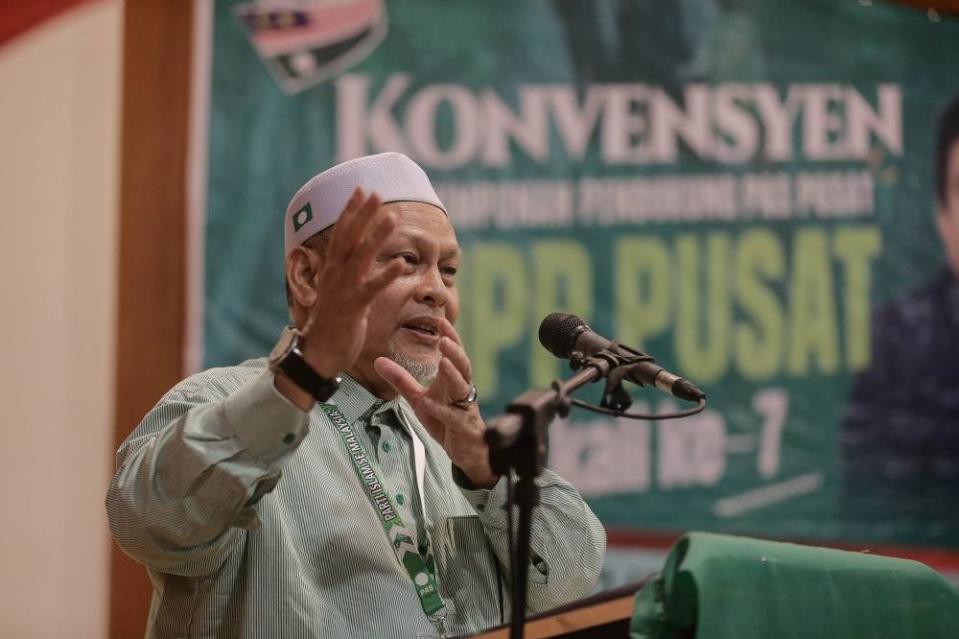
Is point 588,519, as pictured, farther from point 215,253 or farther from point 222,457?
point 215,253

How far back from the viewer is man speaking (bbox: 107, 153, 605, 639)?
1711mm

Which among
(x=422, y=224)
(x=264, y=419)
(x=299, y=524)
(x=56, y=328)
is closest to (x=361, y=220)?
(x=264, y=419)

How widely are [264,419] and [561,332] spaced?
0.49 meters

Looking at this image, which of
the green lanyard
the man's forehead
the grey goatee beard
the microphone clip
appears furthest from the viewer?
the man's forehead

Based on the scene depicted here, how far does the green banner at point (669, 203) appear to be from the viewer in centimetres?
382

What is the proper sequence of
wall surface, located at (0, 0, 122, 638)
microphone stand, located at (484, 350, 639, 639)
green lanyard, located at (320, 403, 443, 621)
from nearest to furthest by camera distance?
microphone stand, located at (484, 350, 639, 639) → green lanyard, located at (320, 403, 443, 621) → wall surface, located at (0, 0, 122, 638)

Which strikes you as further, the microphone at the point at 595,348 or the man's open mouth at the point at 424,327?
the man's open mouth at the point at 424,327

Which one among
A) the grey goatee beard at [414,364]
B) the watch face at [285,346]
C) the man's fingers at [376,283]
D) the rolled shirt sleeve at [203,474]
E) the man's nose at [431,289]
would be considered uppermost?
the man's fingers at [376,283]

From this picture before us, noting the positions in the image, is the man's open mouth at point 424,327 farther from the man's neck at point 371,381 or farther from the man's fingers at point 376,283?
the man's fingers at point 376,283

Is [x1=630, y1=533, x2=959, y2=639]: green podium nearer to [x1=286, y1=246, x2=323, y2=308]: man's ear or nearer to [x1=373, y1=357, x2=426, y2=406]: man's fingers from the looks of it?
[x1=373, y1=357, x2=426, y2=406]: man's fingers

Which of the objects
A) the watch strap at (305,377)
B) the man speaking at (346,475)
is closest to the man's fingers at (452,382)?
the man speaking at (346,475)

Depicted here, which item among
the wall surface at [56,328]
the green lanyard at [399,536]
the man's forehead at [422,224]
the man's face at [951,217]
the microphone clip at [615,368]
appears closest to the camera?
the microphone clip at [615,368]

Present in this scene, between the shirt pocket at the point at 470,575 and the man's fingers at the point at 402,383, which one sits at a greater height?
the man's fingers at the point at 402,383

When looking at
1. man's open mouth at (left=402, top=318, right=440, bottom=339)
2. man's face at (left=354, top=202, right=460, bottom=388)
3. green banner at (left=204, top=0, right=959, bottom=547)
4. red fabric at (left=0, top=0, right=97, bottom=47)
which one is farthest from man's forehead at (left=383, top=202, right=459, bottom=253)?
red fabric at (left=0, top=0, right=97, bottom=47)
